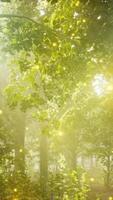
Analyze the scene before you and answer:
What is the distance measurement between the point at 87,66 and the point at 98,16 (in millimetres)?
1261

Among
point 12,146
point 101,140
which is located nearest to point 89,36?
point 12,146

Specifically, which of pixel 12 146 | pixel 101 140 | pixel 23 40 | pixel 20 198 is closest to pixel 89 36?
pixel 23 40

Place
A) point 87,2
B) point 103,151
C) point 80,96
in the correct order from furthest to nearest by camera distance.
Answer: point 103,151, point 80,96, point 87,2

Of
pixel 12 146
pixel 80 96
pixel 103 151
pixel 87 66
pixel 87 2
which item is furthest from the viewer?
pixel 103 151

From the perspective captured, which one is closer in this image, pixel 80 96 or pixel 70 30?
pixel 70 30

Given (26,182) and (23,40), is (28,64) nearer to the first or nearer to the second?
(23,40)

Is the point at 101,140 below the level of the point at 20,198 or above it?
above

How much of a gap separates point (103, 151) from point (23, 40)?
20435mm

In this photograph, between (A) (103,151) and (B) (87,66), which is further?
(A) (103,151)

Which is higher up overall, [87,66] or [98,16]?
[98,16]

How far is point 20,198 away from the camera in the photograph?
47.8ft

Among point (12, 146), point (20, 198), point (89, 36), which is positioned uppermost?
point (89, 36)

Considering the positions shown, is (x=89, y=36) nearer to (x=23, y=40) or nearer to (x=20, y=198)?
(x=23, y=40)

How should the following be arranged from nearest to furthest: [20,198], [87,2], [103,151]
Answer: [87,2] < [20,198] < [103,151]
